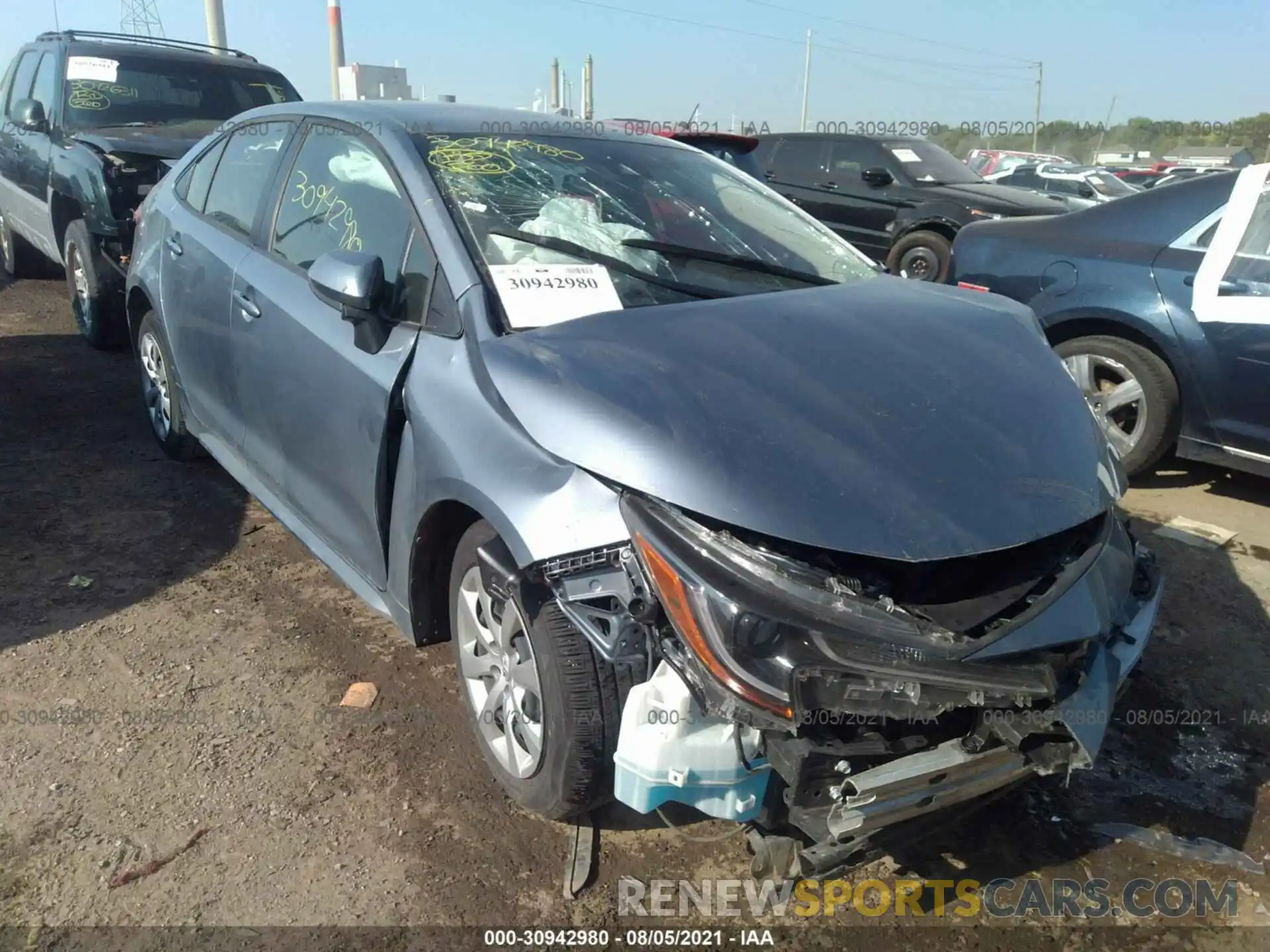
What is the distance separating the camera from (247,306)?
3.32 m

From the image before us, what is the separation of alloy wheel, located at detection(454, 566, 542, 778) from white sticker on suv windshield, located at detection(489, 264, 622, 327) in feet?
2.20

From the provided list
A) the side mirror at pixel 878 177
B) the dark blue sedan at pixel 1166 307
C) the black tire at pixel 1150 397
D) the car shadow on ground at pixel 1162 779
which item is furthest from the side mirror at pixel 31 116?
the side mirror at pixel 878 177

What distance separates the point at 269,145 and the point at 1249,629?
161 inches

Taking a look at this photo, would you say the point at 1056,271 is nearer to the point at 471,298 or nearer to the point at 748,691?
the point at 471,298

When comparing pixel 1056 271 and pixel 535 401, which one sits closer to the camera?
pixel 535 401

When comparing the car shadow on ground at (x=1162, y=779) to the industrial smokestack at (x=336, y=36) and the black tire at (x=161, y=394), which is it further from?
the industrial smokestack at (x=336, y=36)

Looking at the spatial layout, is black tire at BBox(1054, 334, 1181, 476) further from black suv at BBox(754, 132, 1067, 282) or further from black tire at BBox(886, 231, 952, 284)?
black tire at BBox(886, 231, 952, 284)

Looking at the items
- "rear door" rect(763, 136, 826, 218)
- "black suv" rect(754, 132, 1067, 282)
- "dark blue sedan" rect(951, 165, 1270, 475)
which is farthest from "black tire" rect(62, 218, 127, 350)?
"rear door" rect(763, 136, 826, 218)

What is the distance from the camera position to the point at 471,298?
2.51 metres

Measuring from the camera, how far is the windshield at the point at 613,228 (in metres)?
2.65

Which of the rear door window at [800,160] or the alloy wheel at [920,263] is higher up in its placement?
the rear door window at [800,160]

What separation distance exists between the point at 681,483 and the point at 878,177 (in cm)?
889

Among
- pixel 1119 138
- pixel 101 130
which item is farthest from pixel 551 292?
pixel 1119 138

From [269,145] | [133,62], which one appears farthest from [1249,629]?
[133,62]
